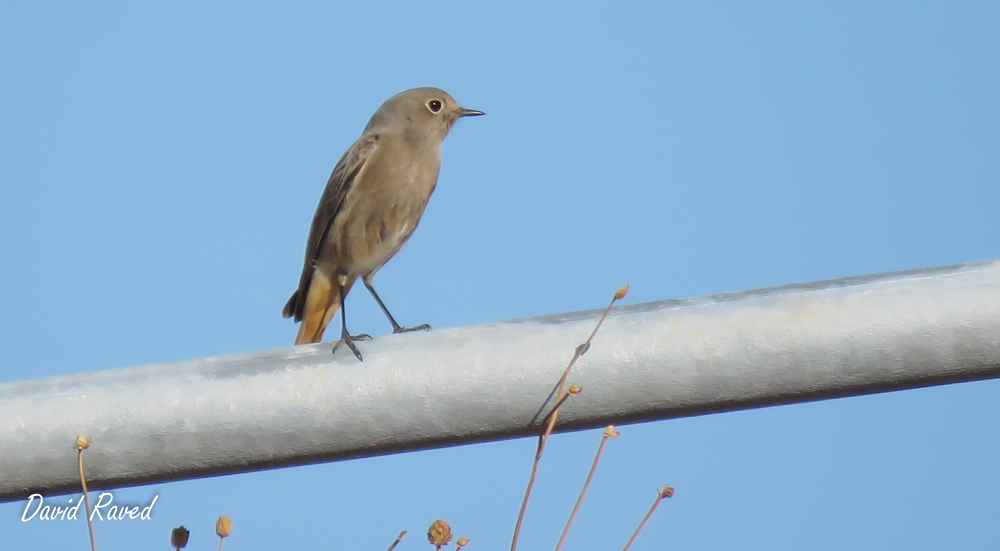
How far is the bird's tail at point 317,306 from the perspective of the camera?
229 inches

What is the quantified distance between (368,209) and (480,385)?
13.2ft

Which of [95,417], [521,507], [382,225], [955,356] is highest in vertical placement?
[382,225]

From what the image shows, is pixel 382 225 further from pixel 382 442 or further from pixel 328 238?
pixel 382 442

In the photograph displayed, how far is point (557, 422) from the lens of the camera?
5.55ft

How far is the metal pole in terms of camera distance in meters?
1.60

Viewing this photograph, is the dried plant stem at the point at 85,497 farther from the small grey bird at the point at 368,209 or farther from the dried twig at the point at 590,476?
the small grey bird at the point at 368,209

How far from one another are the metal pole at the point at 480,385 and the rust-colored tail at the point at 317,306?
4126 millimetres

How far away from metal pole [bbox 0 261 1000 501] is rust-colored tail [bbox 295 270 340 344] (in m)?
4.13

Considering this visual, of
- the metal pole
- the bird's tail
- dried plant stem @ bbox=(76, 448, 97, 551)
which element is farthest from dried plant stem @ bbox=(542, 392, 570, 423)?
the bird's tail

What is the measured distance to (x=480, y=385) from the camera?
5.37ft

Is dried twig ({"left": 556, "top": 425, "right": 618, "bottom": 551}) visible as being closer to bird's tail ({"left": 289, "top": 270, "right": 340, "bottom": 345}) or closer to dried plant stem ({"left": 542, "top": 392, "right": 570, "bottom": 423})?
dried plant stem ({"left": 542, "top": 392, "right": 570, "bottom": 423})

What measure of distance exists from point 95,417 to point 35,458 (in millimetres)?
111

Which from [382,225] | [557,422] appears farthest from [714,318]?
[382,225]

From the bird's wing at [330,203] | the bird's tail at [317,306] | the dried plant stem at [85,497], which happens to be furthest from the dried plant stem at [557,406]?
the bird's tail at [317,306]
